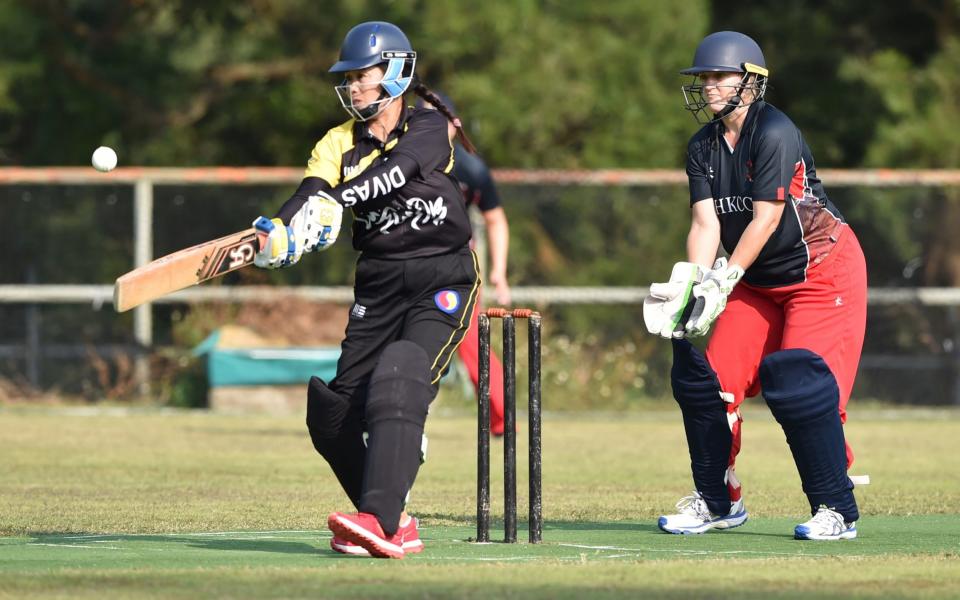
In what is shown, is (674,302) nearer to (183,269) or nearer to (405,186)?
(405,186)

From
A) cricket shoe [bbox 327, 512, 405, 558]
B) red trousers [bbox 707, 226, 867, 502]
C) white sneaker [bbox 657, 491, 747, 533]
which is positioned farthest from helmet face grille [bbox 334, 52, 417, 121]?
white sneaker [bbox 657, 491, 747, 533]

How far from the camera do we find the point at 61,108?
20406mm

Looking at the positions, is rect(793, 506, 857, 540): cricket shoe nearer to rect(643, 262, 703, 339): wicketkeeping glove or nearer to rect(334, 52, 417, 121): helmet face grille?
rect(643, 262, 703, 339): wicketkeeping glove

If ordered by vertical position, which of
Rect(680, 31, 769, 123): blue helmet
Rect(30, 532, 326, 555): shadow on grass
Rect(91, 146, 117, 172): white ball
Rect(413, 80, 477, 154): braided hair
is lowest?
Rect(30, 532, 326, 555): shadow on grass

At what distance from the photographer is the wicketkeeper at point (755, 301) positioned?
7.48 meters

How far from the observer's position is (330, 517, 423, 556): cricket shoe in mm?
6761

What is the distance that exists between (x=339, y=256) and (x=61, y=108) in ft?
18.4

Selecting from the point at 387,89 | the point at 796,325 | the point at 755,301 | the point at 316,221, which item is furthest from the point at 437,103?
the point at 796,325

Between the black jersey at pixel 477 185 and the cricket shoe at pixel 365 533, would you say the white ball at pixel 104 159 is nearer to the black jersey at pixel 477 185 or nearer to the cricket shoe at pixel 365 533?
the cricket shoe at pixel 365 533

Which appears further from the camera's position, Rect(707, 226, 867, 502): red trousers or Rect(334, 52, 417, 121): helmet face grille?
Rect(707, 226, 867, 502): red trousers

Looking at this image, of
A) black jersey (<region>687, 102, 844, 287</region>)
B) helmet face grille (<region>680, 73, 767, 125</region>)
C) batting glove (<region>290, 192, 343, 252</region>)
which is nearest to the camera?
batting glove (<region>290, 192, 343, 252</region>)

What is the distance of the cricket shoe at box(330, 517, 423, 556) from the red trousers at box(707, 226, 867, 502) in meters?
1.67

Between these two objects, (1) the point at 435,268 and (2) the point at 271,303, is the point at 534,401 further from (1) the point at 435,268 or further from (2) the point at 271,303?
(2) the point at 271,303

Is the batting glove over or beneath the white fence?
beneath
